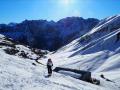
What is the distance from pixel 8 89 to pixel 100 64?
296 feet

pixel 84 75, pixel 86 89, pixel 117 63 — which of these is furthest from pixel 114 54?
pixel 86 89

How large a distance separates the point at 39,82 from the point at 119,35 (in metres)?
148

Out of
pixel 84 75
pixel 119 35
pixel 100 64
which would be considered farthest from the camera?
pixel 119 35

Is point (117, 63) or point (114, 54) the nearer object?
point (117, 63)

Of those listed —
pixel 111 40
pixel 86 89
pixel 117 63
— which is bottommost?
pixel 86 89

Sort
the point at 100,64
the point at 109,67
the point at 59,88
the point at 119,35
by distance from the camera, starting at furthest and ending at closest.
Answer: the point at 119,35
the point at 100,64
the point at 109,67
the point at 59,88

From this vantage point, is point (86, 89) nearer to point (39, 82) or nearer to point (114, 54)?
point (39, 82)

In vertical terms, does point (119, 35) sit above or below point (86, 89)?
above

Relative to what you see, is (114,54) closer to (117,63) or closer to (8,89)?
(117,63)

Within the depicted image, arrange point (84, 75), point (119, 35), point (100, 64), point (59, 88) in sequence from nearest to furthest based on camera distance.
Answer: point (59, 88) < point (84, 75) < point (100, 64) < point (119, 35)

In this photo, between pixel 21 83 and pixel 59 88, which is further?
pixel 59 88

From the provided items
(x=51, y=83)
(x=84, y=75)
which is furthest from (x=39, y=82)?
(x=84, y=75)

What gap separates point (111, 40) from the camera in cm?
16975

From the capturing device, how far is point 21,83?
80.9 ft
